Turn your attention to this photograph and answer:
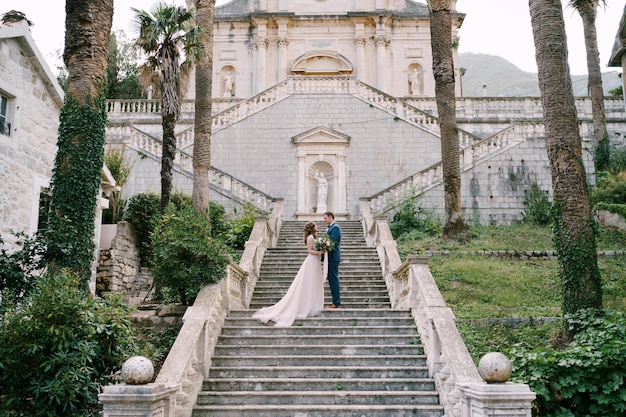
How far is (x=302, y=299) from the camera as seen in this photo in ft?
34.5

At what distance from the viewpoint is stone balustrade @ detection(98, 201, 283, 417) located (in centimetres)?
639

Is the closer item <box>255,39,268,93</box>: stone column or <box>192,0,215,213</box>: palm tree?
<box>192,0,215,213</box>: palm tree

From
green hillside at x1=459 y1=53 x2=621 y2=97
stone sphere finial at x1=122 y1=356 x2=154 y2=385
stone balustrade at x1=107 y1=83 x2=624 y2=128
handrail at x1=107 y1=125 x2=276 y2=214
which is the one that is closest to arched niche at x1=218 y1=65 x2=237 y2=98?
stone balustrade at x1=107 y1=83 x2=624 y2=128

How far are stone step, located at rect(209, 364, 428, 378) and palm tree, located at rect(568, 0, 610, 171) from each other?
1626cm

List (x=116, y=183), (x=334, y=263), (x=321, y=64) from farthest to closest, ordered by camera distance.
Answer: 1. (x=321, y=64)
2. (x=116, y=183)
3. (x=334, y=263)

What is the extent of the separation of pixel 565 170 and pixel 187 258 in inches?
252

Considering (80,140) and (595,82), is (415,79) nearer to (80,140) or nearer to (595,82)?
(595,82)

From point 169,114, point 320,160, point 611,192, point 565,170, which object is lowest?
point 565,170

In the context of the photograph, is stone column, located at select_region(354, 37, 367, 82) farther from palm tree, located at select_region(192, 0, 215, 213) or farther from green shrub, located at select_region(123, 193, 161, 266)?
green shrub, located at select_region(123, 193, 161, 266)

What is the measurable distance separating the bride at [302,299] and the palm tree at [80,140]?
3184 millimetres

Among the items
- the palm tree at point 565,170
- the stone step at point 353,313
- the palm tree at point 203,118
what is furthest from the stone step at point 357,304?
the palm tree at point 565,170

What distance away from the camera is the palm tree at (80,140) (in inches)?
344

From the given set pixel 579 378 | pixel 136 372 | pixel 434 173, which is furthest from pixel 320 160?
pixel 136 372

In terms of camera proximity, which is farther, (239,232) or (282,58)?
(282,58)
